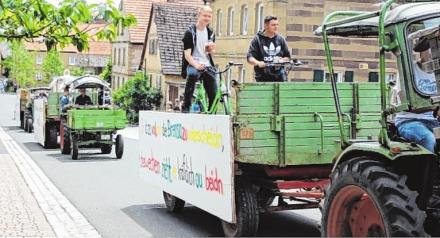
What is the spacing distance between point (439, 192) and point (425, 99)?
0.62m

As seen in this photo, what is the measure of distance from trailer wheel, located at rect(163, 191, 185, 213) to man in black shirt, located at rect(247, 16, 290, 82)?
6.82 feet

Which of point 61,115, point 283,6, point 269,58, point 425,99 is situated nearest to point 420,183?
point 425,99

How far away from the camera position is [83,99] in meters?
22.9

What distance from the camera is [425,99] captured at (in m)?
4.85

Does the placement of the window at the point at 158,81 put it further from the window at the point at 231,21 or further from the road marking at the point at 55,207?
the road marking at the point at 55,207

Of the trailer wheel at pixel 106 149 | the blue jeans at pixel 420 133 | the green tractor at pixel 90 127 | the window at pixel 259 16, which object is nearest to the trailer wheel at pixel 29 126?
the window at pixel 259 16

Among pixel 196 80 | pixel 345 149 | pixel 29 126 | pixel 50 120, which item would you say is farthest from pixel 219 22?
pixel 345 149

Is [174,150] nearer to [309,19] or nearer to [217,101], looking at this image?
[217,101]

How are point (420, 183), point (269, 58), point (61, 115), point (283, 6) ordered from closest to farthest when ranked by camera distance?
point (420, 183) → point (269, 58) → point (61, 115) → point (283, 6)

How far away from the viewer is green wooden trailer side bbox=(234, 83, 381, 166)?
7277mm

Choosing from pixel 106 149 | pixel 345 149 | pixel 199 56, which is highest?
pixel 199 56

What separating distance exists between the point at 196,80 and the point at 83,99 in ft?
45.1

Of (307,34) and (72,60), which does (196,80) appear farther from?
(72,60)

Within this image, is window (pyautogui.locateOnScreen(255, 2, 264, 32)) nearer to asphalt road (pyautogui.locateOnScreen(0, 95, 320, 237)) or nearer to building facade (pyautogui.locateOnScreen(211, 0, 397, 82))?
building facade (pyautogui.locateOnScreen(211, 0, 397, 82))
